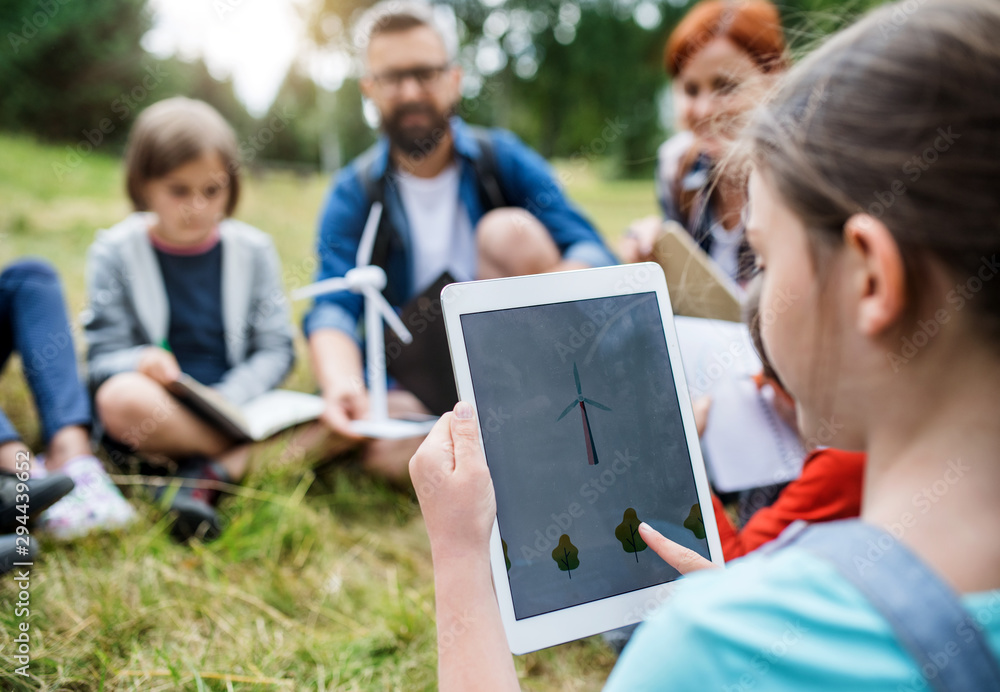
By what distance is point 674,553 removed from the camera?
909 mm

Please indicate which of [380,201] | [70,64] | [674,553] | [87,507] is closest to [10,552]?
[87,507]

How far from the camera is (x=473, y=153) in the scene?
2791 millimetres

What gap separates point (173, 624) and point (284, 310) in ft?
Answer: 4.49

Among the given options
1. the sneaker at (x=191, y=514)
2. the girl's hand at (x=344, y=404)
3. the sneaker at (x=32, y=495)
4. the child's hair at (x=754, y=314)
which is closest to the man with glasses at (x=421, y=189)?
the girl's hand at (x=344, y=404)

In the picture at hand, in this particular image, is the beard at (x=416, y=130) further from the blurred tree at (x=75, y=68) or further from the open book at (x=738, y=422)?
the blurred tree at (x=75, y=68)

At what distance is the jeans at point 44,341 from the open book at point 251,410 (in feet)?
0.93

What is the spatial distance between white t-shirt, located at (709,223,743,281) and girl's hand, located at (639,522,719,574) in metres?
1.46

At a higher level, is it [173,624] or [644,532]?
[644,532]

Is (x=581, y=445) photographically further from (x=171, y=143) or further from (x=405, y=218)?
(x=171, y=143)

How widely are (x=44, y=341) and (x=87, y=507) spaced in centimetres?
55

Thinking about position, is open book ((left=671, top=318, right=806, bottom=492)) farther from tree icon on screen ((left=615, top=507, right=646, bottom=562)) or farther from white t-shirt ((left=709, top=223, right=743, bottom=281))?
white t-shirt ((left=709, top=223, right=743, bottom=281))

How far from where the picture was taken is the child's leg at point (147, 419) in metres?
1.96

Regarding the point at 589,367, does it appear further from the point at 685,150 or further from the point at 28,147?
the point at 28,147

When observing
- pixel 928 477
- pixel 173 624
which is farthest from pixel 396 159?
pixel 928 477
